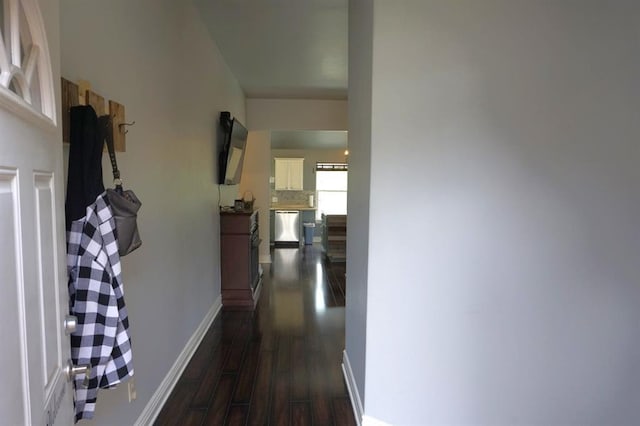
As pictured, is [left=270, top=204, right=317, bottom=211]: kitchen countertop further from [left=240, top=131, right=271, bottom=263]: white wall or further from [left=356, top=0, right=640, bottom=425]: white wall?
[left=356, top=0, right=640, bottom=425]: white wall

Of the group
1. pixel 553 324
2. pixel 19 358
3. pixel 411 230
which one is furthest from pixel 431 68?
pixel 19 358

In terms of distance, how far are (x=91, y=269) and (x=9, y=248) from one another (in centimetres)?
62

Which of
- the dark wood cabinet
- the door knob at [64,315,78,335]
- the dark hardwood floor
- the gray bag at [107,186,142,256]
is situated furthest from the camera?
A: the dark wood cabinet

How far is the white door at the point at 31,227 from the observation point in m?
0.63

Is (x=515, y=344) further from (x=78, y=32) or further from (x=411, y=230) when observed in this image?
(x=78, y=32)

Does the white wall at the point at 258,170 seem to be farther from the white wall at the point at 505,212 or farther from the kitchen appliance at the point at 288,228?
the white wall at the point at 505,212

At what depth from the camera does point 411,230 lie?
6.12 ft

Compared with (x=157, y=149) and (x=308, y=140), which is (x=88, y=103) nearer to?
(x=157, y=149)

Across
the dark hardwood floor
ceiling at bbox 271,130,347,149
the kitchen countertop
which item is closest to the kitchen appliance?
the kitchen countertop

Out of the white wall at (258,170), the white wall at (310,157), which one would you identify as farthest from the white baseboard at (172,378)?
the white wall at (310,157)

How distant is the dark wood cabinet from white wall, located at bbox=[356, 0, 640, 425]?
2.54 meters

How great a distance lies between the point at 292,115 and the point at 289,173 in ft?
10.9

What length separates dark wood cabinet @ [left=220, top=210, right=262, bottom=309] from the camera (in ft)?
13.7

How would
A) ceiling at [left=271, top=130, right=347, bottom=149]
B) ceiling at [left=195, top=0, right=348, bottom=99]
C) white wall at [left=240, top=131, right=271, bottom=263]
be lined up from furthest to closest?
ceiling at [left=271, top=130, right=347, bottom=149], white wall at [left=240, top=131, right=271, bottom=263], ceiling at [left=195, top=0, right=348, bottom=99]
